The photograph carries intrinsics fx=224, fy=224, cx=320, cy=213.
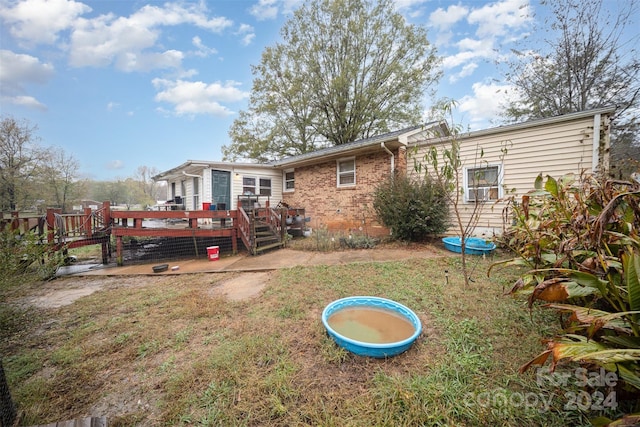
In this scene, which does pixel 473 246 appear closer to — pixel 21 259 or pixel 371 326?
pixel 371 326

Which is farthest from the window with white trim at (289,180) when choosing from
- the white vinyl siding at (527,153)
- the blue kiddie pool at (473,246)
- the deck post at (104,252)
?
the blue kiddie pool at (473,246)

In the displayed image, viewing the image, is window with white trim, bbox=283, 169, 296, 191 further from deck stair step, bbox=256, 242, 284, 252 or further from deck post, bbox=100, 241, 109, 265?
deck post, bbox=100, 241, 109, 265

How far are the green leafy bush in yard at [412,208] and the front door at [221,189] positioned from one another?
6.39 m

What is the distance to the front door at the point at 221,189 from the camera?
9102 millimetres

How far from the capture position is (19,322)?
2719 mm

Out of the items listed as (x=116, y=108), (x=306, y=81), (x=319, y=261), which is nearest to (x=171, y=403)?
(x=319, y=261)

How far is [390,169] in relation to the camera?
714 centimetres

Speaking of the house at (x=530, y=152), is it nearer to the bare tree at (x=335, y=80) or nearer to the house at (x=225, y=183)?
the house at (x=225, y=183)

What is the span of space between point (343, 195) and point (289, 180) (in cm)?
344

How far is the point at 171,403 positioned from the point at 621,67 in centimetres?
1511

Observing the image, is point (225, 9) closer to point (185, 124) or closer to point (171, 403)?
point (185, 124)

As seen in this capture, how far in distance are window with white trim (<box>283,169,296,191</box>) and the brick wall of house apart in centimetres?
49

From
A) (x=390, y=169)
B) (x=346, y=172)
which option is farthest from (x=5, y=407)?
(x=346, y=172)

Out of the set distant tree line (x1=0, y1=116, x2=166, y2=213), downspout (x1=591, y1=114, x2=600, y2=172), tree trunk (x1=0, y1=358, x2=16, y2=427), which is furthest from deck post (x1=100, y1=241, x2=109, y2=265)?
downspout (x1=591, y1=114, x2=600, y2=172)
